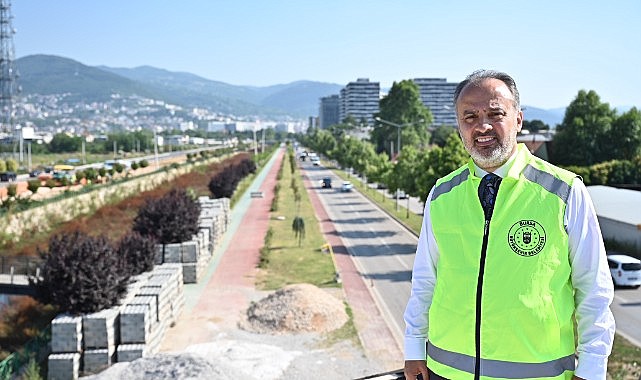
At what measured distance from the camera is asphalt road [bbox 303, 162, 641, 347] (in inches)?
669

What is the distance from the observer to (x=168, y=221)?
22.0 m

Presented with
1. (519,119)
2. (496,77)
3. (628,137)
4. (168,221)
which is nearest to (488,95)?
(496,77)

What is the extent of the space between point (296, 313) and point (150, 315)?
12.9 feet

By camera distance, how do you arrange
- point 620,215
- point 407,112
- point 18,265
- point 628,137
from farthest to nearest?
1. point 407,112
2. point 628,137
3. point 620,215
4. point 18,265

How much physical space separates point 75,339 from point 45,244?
13.0 metres

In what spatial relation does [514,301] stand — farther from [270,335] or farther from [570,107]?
[570,107]

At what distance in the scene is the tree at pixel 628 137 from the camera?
1694 inches

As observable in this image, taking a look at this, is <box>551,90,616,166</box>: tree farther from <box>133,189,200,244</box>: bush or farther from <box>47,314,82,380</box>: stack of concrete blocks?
<box>47,314,82,380</box>: stack of concrete blocks

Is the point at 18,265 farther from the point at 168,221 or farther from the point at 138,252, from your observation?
the point at 168,221

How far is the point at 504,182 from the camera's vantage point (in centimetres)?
292

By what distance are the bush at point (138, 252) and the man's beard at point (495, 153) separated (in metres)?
15.6

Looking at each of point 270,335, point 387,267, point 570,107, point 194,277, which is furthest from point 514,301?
point 570,107

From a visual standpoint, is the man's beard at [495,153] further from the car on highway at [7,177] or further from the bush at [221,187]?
the car on highway at [7,177]

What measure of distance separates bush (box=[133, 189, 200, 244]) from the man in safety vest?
63.7 feet
